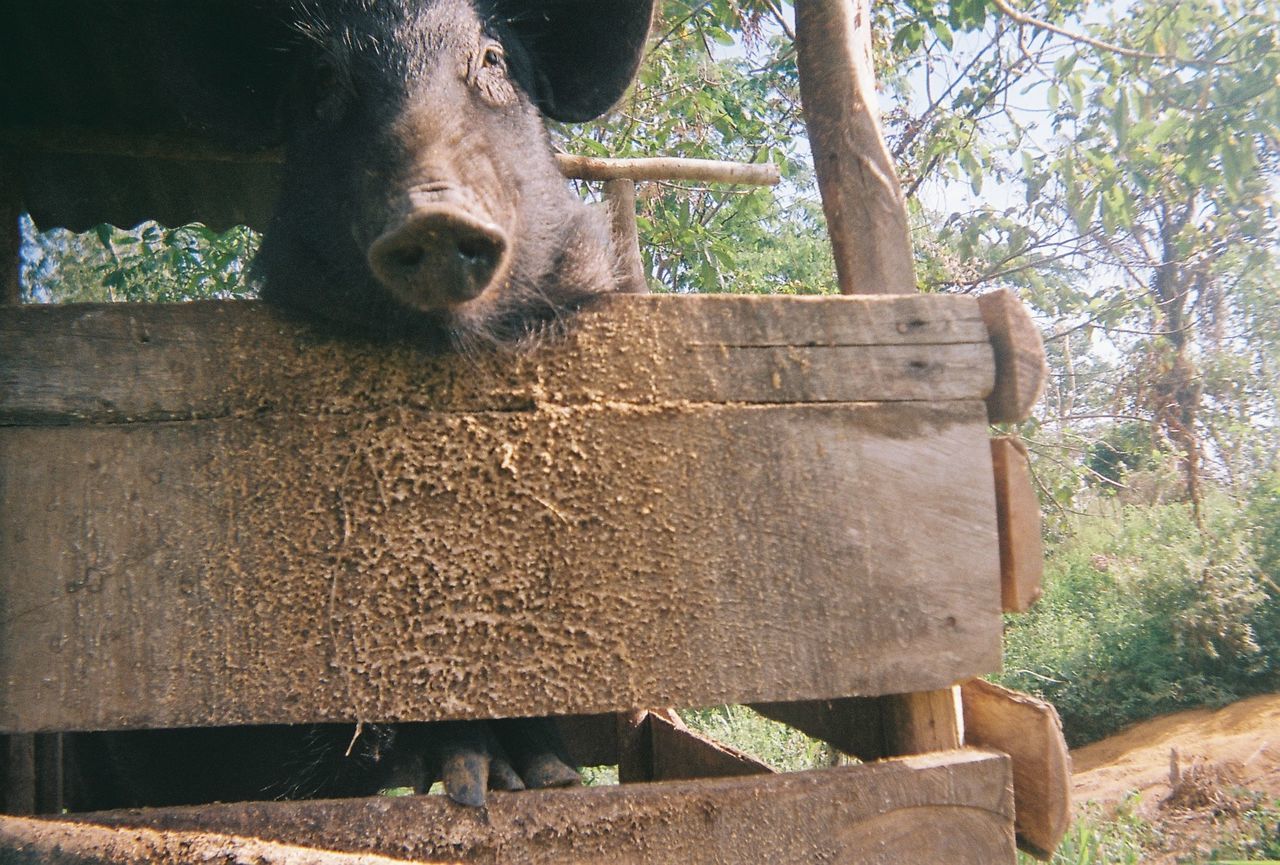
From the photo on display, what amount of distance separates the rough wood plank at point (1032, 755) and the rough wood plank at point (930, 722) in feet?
0.17

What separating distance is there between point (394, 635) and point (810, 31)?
1792 millimetres

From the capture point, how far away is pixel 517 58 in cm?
237

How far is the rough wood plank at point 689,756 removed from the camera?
7.82 ft

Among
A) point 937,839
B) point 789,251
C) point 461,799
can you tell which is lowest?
point 937,839

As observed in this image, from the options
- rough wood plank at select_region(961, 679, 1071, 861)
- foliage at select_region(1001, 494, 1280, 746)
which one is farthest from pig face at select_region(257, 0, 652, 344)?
foliage at select_region(1001, 494, 1280, 746)

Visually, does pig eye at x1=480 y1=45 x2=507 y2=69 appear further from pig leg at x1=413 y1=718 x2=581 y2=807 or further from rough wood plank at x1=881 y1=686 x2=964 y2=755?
rough wood plank at x1=881 y1=686 x2=964 y2=755

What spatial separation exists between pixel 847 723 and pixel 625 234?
1.65m

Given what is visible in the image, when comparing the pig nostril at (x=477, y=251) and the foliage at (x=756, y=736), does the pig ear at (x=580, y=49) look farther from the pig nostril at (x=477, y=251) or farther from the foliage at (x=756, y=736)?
the foliage at (x=756, y=736)

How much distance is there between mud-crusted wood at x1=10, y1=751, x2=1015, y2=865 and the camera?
1258 millimetres

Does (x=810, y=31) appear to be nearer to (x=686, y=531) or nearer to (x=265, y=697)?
(x=686, y=531)

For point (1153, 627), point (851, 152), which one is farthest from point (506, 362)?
point (1153, 627)

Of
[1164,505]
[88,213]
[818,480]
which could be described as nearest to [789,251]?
[1164,505]

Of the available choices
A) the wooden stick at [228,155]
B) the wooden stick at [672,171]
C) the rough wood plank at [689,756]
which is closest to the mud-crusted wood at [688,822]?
the rough wood plank at [689,756]

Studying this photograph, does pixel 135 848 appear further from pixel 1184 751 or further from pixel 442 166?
pixel 1184 751
